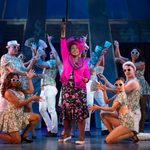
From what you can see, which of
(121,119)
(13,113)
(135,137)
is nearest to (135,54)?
(121,119)

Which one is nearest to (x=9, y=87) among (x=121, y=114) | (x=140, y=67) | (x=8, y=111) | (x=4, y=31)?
(x=8, y=111)

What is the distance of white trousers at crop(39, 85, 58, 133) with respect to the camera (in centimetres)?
510

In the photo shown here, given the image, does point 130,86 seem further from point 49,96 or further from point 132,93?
point 49,96

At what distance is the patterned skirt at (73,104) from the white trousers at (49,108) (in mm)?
972

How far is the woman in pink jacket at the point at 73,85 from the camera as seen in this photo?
13.6 feet

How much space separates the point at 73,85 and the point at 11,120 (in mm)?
880

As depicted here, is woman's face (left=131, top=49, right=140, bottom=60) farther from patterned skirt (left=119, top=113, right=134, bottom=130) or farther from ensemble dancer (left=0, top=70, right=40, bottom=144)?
ensemble dancer (left=0, top=70, right=40, bottom=144)

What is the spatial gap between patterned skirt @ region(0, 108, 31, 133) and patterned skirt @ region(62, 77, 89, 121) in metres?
0.55

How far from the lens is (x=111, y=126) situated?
448 cm

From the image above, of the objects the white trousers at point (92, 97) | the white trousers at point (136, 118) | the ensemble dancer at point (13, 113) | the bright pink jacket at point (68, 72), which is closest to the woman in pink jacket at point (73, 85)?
the bright pink jacket at point (68, 72)

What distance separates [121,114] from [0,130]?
1.53m

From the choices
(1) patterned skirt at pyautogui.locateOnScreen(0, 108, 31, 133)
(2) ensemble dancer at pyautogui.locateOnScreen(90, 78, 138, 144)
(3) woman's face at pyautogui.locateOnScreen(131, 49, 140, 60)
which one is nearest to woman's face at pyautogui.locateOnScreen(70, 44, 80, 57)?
(2) ensemble dancer at pyautogui.locateOnScreen(90, 78, 138, 144)

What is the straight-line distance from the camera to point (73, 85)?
4.16 m

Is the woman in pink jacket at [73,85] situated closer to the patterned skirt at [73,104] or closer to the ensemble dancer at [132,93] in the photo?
the patterned skirt at [73,104]
